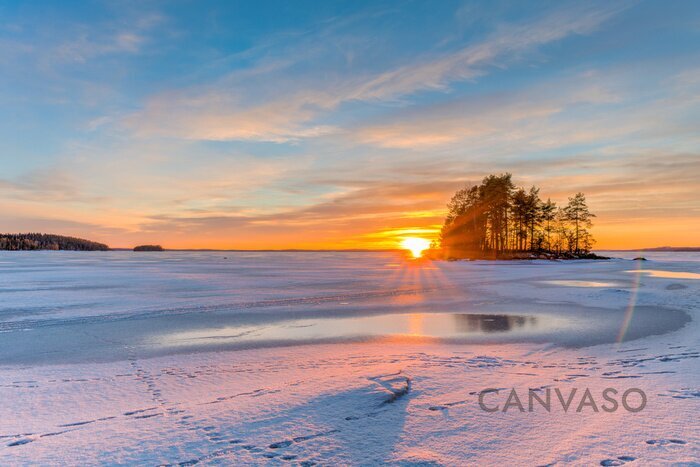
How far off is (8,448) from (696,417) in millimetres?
7982

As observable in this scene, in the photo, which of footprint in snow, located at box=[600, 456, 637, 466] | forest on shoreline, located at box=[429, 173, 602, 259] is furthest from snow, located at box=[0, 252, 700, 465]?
forest on shoreline, located at box=[429, 173, 602, 259]

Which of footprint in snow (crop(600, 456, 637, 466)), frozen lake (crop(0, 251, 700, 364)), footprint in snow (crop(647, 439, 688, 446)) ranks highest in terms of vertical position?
footprint in snow (crop(647, 439, 688, 446))

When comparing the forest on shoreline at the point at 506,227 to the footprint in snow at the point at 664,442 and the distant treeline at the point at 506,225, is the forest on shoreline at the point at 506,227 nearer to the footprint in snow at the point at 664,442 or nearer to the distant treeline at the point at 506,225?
the distant treeline at the point at 506,225

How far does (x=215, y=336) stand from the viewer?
1048cm

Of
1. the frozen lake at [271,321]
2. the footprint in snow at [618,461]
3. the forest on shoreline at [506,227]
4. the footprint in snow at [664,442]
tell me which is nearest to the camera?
the footprint in snow at [618,461]

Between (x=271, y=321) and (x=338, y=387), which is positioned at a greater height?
(x=338, y=387)

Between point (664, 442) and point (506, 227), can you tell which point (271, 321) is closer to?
point (664, 442)

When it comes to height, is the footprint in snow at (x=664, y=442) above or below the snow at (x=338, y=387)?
above

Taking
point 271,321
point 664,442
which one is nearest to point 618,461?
point 664,442

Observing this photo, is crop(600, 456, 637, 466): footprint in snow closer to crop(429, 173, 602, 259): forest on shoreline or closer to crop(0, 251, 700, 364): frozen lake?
crop(0, 251, 700, 364): frozen lake

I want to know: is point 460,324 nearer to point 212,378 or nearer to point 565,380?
point 565,380

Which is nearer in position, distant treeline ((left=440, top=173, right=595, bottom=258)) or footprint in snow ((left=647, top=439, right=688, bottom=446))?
footprint in snow ((left=647, top=439, right=688, bottom=446))

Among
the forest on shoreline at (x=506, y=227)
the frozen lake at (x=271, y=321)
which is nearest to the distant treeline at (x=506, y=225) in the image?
the forest on shoreline at (x=506, y=227)

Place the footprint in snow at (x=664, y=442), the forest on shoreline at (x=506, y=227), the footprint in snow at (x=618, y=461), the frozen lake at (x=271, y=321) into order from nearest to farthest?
the footprint in snow at (x=618, y=461)
the footprint in snow at (x=664, y=442)
the frozen lake at (x=271, y=321)
the forest on shoreline at (x=506, y=227)
